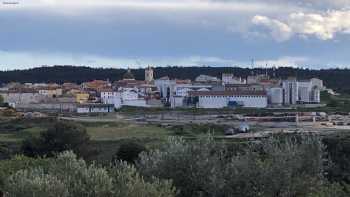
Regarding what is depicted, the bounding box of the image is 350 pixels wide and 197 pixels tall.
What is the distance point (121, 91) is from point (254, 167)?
101m

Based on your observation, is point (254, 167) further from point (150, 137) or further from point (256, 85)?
point (256, 85)

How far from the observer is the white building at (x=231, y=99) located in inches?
4220

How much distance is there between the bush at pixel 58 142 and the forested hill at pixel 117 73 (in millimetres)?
131965

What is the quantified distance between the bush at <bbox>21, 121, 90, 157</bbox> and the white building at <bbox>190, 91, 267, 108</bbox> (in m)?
62.2

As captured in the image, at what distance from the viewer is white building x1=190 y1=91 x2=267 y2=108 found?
107 m

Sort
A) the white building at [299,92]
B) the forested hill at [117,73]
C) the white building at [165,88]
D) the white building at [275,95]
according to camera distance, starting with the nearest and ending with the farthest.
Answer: the white building at [299,92] → the white building at [275,95] → the white building at [165,88] → the forested hill at [117,73]

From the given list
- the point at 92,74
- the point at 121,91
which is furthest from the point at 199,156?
the point at 92,74

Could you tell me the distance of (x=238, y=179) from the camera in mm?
15180

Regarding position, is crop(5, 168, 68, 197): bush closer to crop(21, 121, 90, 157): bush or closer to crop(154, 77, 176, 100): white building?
crop(21, 121, 90, 157): bush

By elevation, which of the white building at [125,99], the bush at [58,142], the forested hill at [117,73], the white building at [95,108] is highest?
the forested hill at [117,73]

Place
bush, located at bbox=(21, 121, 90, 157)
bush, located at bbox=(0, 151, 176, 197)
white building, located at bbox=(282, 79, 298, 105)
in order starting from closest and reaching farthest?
1. bush, located at bbox=(0, 151, 176, 197)
2. bush, located at bbox=(21, 121, 90, 157)
3. white building, located at bbox=(282, 79, 298, 105)

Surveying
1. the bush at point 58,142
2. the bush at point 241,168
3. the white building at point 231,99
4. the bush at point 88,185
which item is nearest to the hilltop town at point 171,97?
the white building at point 231,99

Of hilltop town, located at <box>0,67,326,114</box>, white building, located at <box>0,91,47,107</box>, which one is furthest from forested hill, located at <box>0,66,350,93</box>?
white building, located at <box>0,91,47,107</box>

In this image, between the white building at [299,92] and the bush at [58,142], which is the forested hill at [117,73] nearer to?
the white building at [299,92]
